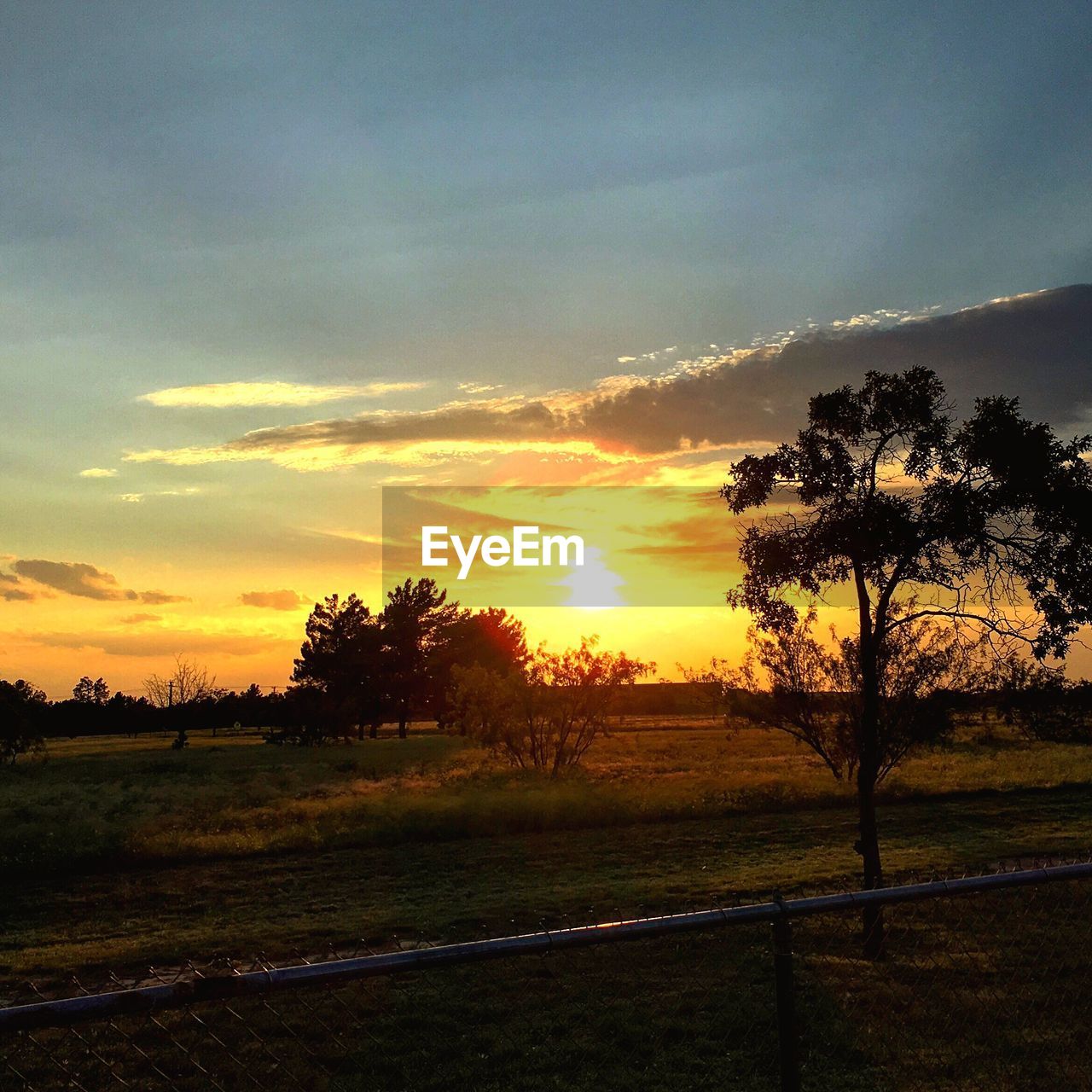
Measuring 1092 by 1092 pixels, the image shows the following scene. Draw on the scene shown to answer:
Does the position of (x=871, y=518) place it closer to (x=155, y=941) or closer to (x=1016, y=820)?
(x=155, y=941)

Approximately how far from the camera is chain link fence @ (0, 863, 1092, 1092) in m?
7.23

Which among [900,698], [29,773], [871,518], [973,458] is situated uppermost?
[973,458]

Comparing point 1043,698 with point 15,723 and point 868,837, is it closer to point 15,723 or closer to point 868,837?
point 868,837

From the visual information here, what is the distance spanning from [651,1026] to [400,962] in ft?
20.2

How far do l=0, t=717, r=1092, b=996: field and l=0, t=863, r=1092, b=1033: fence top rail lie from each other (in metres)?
10.7

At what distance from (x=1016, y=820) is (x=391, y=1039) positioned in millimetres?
24142

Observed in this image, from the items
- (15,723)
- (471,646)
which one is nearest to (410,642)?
(471,646)

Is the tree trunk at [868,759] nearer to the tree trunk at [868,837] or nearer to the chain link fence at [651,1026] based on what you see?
the tree trunk at [868,837]

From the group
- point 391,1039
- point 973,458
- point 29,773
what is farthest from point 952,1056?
point 29,773

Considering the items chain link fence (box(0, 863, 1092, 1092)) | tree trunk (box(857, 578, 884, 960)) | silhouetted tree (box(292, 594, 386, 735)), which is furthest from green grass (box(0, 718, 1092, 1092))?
silhouetted tree (box(292, 594, 386, 735))

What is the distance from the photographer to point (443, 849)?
24.2 m

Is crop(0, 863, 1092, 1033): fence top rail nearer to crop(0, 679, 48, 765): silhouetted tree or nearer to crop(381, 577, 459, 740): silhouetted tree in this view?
crop(0, 679, 48, 765): silhouetted tree

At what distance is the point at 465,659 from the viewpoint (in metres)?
106

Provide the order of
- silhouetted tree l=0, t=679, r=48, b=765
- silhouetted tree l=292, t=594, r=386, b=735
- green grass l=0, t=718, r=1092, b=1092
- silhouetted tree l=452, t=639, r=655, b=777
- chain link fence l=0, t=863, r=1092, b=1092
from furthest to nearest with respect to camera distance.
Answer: silhouetted tree l=292, t=594, r=386, b=735 < silhouetted tree l=0, t=679, r=48, b=765 < silhouetted tree l=452, t=639, r=655, b=777 < green grass l=0, t=718, r=1092, b=1092 < chain link fence l=0, t=863, r=1092, b=1092
